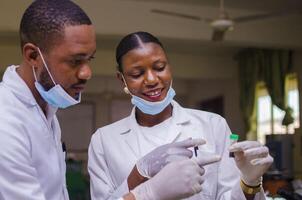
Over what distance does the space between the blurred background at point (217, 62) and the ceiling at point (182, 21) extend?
0.01m

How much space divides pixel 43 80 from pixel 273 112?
625 centimetres

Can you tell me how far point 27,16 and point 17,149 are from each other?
0.35 metres

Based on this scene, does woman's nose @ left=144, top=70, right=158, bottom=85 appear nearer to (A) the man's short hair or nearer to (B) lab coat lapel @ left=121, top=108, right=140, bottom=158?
(B) lab coat lapel @ left=121, top=108, right=140, bottom=158

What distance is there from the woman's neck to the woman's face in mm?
79

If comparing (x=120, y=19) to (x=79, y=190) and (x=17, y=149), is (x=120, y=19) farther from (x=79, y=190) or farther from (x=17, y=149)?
(x=17, y=149)

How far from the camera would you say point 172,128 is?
64.1 inches

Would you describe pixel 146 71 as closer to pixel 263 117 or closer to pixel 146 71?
pixel 146 71

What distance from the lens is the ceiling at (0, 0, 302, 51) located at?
526 cm

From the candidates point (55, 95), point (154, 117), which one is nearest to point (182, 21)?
point (154, 117)

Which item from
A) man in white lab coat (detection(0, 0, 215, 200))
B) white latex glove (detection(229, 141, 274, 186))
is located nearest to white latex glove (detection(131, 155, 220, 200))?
man in white lab coat (detection(0, 0, 215, 200))

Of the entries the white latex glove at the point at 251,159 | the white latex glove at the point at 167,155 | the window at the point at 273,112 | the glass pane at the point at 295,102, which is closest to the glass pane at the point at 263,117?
the window at the point at 273,112

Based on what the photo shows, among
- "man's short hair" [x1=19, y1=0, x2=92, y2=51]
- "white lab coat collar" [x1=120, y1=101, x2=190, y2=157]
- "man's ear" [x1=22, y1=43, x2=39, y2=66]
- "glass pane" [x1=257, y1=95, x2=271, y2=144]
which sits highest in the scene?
"man's short hair" [x1=19, y1=0, x2=92, y2=51]

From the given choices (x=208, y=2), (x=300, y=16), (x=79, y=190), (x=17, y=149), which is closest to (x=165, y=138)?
(x=17, y=149)

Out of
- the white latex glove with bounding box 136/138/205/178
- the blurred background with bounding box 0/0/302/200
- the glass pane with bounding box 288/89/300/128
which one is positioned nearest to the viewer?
the white latex glove with bounding box 136/138/205/178
